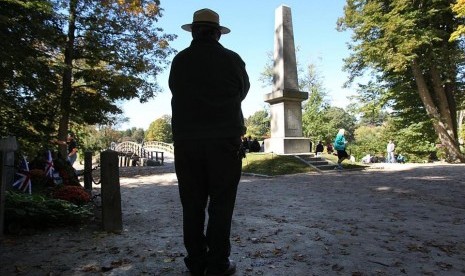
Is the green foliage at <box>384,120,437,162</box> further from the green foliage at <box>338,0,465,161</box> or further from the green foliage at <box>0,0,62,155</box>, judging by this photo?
the green foliage at <box>0,0,62,155</box>

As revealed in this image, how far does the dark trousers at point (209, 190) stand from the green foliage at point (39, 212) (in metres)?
2.79

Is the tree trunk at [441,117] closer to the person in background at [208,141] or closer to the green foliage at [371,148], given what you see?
the green foliage at [371,148]

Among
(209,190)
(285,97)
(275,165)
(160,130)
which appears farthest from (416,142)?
(160,130)

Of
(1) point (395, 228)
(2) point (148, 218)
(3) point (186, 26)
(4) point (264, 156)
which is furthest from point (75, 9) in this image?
(1) point (395, 228)

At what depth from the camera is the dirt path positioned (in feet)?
10.1

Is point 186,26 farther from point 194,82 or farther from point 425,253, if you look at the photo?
point 425,253

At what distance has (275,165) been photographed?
521 inches

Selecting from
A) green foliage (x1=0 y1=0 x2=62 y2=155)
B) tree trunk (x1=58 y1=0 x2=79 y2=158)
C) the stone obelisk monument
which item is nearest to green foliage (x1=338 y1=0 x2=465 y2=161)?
the stone obelisk monument

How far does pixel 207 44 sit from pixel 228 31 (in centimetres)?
39

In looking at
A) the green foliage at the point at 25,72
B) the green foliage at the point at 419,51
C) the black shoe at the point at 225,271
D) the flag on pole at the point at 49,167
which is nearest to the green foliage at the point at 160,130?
the green foliage at the point at 419,51

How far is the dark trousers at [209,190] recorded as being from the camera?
2.69 m

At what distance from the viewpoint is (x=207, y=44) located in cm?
287

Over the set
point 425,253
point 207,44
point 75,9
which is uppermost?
point 75,9

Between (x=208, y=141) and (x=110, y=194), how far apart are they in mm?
2456
